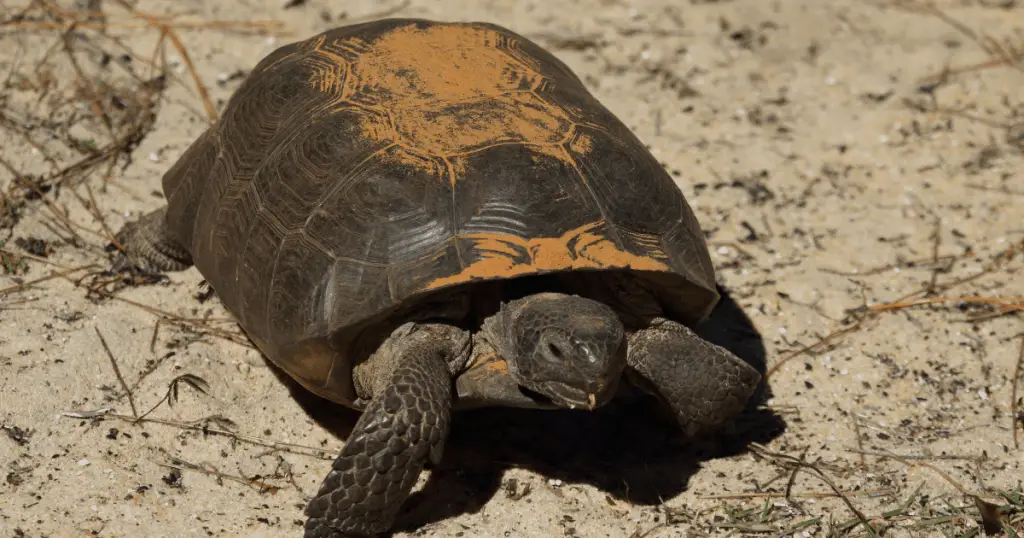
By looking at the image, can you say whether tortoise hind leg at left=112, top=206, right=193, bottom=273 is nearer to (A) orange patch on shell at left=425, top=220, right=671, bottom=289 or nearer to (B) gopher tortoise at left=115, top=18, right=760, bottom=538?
(B) gopher tortoise at left=115, top=18, right=760, bottom=538

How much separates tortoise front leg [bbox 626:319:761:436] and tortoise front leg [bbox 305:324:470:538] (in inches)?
29.0

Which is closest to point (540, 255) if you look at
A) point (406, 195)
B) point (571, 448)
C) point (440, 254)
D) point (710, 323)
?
point (440, 254)

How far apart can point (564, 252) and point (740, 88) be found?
3.16 m

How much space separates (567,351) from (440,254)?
20.5 inches

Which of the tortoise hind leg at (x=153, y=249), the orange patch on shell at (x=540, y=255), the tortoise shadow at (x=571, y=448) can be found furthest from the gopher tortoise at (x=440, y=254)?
the tortoise hind leg at (x=153, y=249)

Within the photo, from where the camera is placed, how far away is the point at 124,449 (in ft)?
12.0

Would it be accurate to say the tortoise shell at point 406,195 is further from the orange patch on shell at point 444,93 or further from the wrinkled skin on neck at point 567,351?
the wrinkled skin on neck at point 567,351

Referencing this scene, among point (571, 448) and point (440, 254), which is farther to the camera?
point (571, 448)

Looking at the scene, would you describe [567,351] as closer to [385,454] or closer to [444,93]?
[385,454]

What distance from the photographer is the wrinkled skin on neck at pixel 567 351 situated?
3166 millimetres

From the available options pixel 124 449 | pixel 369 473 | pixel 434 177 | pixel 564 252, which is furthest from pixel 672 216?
pixel 124 449

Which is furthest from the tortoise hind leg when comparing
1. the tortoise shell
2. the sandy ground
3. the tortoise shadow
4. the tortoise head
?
the tortoise head

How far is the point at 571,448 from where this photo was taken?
3.94m

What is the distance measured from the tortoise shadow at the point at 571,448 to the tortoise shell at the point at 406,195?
0.44 m
